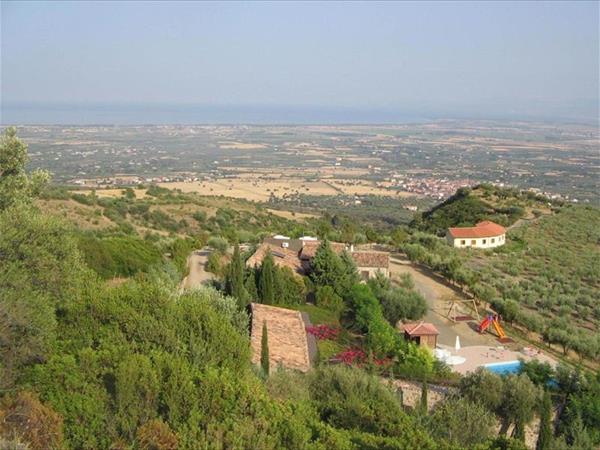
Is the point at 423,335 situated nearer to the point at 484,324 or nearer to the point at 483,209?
the point at 484,324

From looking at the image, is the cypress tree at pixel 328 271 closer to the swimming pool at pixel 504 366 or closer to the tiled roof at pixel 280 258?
the tiled roof at pixel 280 258

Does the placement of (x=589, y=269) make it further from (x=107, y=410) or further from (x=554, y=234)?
(x=107, y=410)

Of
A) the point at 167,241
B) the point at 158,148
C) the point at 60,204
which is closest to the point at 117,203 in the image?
the point at 60,204

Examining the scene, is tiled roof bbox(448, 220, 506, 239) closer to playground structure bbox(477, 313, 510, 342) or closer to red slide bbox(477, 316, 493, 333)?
playground structure bbox(477, 313, 510, 342)

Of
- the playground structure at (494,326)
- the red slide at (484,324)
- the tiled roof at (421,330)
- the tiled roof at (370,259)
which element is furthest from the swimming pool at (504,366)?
the tiled roof at (370,259)

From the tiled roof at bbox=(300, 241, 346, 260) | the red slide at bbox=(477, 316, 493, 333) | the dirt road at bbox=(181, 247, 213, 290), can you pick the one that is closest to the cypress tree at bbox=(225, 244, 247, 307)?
the dirt road at bbox=(181, 247, 213, 290)
